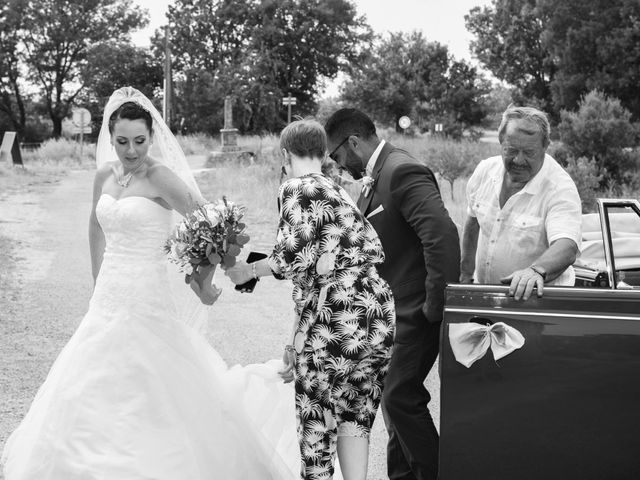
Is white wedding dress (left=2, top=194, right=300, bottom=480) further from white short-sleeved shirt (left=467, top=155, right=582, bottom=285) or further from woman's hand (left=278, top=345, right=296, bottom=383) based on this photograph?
white short-sleeved shirt (left=467, top=155, right=582, bottom=285)

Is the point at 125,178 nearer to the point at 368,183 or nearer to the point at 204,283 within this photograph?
the point at 204,283

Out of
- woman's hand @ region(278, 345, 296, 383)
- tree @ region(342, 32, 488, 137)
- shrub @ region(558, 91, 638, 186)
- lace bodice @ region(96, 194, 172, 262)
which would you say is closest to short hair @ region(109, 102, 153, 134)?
lace bodice @ region(96, 194, 172, 262)

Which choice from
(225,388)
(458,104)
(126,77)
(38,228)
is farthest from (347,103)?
(225,388)

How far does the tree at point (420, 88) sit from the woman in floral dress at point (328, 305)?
2136 inches

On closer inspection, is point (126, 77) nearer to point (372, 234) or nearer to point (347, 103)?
point (347, 103)

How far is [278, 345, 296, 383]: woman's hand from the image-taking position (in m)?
3.72

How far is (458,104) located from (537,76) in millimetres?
8374

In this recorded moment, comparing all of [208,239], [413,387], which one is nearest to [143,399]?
[208,239]

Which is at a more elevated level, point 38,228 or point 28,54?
point 28,54

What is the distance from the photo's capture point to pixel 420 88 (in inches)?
2371

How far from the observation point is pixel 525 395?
10.6 ft

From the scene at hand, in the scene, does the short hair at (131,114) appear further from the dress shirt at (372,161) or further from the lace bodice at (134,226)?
the dress shirt at (372,161)

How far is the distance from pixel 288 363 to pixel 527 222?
1.24 meters

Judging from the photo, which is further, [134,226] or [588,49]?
[588,49]
